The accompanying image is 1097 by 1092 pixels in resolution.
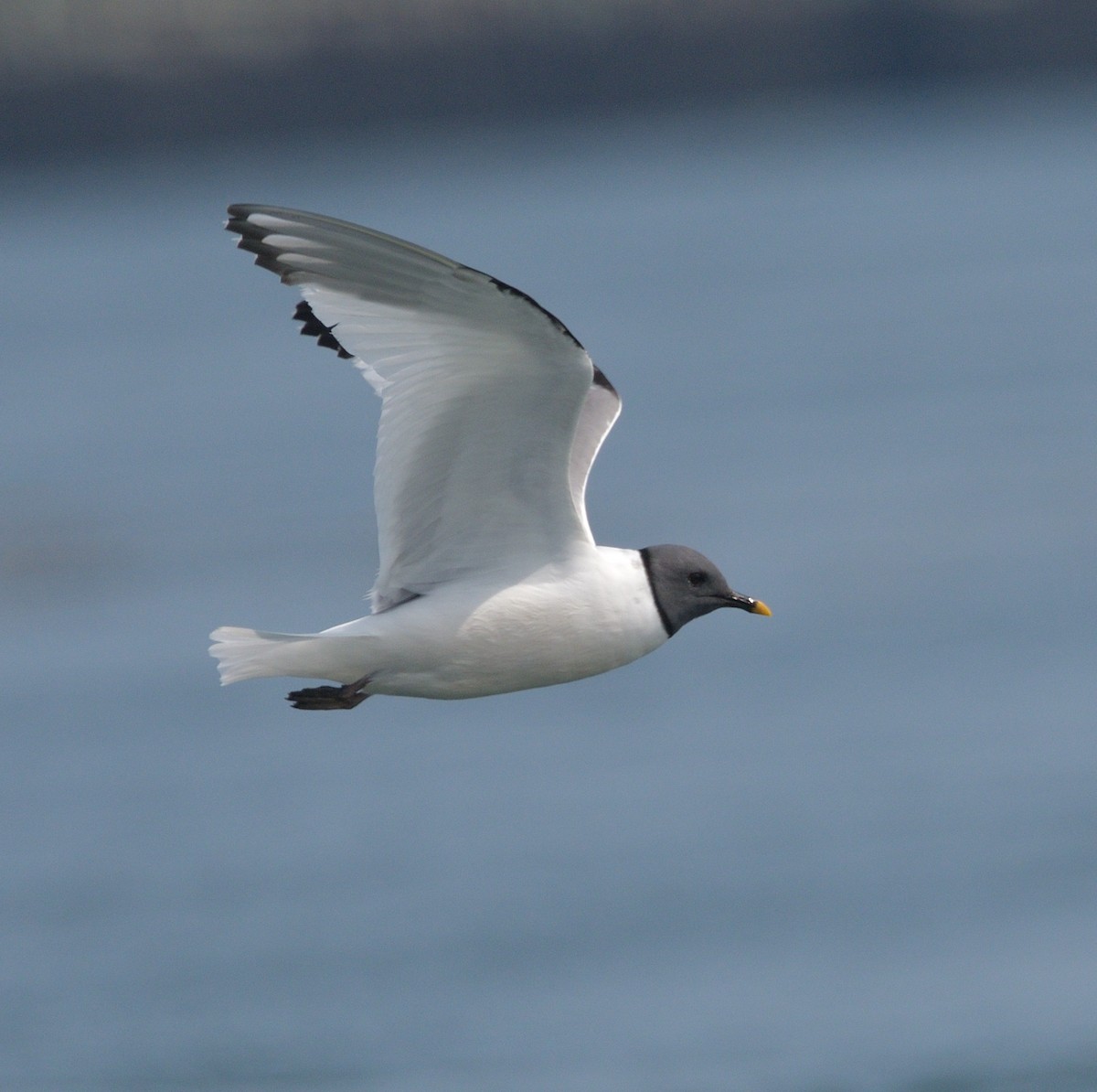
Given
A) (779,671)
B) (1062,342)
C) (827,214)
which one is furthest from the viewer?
(827,214)

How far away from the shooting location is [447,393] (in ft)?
28.8

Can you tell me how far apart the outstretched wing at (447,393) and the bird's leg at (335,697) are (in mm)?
408

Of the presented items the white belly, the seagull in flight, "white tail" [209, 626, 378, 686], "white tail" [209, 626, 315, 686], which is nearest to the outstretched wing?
the seagull in flight

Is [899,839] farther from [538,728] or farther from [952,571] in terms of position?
[952,571]

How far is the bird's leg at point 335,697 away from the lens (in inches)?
355

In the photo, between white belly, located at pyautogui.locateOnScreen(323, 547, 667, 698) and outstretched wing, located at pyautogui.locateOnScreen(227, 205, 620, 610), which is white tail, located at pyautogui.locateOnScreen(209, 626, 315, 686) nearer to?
white belly, located at pyautogui.locateOnScreen(323, 547, 667, 698)

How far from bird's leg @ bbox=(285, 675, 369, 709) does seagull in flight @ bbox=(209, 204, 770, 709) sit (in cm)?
1

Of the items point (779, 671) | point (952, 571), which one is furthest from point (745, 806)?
point (952, 571)

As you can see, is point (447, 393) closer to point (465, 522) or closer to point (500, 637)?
point (465, 522)

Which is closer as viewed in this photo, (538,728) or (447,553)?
(447,553)

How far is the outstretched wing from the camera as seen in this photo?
834 cm

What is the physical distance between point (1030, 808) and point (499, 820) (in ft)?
22.4

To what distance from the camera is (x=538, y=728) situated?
106 feet

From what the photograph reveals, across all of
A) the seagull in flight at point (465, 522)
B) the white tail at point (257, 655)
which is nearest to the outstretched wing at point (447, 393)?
the seagull in flight at point (465, 522)
